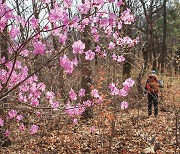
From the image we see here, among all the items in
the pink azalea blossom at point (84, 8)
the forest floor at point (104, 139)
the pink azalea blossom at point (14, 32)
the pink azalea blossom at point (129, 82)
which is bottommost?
the forest floor at point (104, 139)

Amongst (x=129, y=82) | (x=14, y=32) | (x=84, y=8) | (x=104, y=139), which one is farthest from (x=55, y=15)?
(x=104, y=139)

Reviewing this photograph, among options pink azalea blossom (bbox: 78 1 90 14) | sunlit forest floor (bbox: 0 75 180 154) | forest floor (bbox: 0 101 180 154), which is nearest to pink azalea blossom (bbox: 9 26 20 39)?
pink azalea blossom (bbox: 78 1 90 14)

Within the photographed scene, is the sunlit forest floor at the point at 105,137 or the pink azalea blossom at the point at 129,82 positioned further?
the sunlit forest floor at the point at 105,137

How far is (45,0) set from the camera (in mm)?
2912

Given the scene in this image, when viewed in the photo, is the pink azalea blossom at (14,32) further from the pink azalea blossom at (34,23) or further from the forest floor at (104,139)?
the forest floor at (104,139)

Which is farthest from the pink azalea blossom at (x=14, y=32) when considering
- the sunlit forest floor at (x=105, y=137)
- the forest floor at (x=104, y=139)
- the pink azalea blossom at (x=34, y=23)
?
the forest floor at (x=104, y=139)

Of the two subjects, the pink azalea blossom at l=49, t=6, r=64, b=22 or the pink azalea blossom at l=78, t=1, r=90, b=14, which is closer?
the pink azalea blossom at l=49, t=6, r=64, b=22

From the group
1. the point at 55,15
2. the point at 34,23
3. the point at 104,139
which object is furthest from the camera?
the point at 104,139

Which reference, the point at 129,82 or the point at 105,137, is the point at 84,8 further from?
the point at 105,137

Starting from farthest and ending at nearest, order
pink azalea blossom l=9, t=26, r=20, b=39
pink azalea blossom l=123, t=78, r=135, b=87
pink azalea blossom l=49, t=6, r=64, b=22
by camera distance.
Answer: pink azalea blossom l=123, t=78, r=135, b=87
pink azalea blossom l=9, t=26, r=20, b=39
pink azalea blossom l=49, t=6, r=64, b=22

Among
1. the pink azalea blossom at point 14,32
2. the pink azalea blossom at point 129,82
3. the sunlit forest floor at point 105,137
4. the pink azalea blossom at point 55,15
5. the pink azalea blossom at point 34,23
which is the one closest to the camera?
the pink azalea blossom at point 55,15

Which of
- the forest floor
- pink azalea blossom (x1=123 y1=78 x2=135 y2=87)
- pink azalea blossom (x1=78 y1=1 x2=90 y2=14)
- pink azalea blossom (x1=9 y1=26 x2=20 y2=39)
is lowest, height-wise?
the forest floor

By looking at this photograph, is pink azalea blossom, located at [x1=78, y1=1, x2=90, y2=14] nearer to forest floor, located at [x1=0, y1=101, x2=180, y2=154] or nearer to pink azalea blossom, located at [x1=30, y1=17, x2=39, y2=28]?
pink azalea blossom, located at [x1=30, y1=17, x2=39, y2=28]

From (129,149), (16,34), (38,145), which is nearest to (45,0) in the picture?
(16,34)
